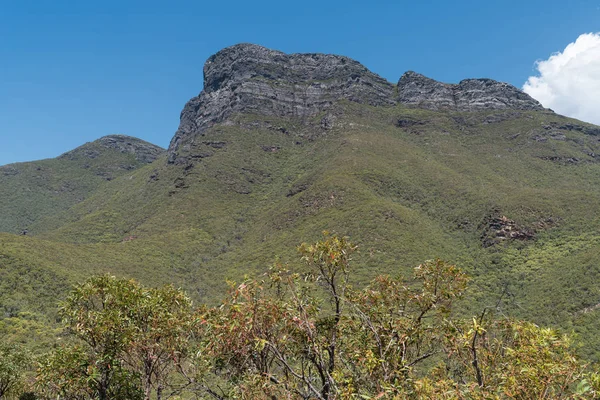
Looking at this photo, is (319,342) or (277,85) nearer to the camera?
(319,342)

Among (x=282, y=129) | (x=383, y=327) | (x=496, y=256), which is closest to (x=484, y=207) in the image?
(x=496, y=256)

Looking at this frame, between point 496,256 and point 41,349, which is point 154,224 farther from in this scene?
point 496,256

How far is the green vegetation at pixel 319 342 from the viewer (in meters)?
5.28

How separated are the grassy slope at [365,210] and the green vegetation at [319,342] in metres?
20.3

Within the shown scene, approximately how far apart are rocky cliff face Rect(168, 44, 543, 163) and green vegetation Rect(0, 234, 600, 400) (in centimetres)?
13168

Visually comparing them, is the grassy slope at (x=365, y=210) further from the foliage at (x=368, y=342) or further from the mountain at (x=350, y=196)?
the foliage at (x=368, y=342)

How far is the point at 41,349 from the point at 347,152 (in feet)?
281

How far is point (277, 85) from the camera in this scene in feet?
514

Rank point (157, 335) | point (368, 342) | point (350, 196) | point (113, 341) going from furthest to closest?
point (350, 196) → point (157, 335) → point (113, 341) → point (368, 342)

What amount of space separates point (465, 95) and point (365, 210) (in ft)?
390

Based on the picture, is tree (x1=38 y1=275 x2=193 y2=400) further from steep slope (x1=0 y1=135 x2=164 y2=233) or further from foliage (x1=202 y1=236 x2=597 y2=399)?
steep slope (x1=0 y1=135 x2=164 y2=233)

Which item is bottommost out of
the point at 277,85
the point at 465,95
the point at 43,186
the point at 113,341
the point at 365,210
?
the point at 113,341

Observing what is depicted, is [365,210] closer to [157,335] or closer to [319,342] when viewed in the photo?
[157,335]

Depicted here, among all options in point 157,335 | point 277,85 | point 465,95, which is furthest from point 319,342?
point 465,95
